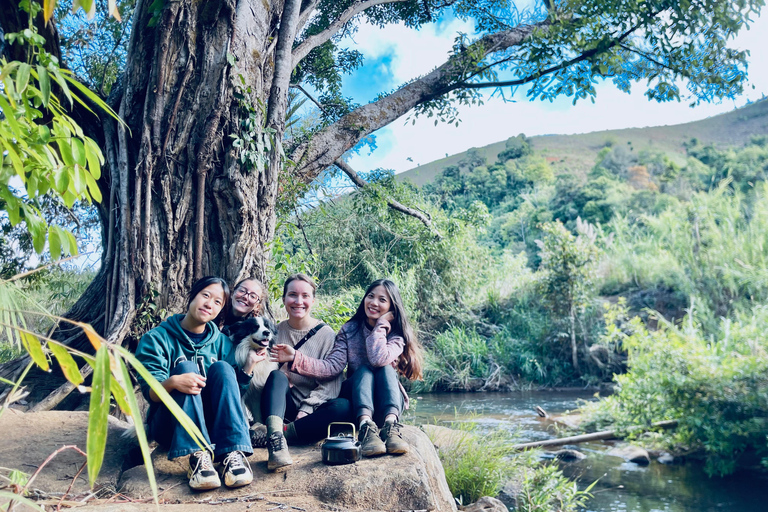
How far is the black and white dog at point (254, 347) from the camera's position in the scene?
2.85m

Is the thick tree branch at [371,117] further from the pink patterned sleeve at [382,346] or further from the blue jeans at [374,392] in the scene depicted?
the blue jeans at [374,392]

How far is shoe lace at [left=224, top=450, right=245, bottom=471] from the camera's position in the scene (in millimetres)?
2379

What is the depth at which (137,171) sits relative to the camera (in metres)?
3.61

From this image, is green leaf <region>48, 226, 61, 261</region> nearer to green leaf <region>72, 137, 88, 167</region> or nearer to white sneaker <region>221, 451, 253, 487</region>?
green leaf <region>72, 137, 88, 167</region>

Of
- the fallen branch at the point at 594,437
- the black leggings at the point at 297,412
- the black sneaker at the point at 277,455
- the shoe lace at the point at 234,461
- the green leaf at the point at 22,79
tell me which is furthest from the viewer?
the fallen branch at the point at 594,437

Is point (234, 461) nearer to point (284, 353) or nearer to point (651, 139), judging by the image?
point (284, 353)

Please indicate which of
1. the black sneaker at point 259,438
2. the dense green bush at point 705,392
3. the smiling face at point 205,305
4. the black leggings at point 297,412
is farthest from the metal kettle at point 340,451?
the dense green bush at point 705,392

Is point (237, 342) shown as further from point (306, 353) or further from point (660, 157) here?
point (660, 157)

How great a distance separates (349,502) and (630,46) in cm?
484

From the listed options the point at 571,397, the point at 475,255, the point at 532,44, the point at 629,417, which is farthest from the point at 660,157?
the point at 532,44

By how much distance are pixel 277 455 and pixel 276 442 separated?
0.21ft

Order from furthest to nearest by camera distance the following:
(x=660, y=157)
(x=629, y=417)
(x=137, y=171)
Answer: (x=660, y=157), (x=629, y=417), (x=137, y=171)

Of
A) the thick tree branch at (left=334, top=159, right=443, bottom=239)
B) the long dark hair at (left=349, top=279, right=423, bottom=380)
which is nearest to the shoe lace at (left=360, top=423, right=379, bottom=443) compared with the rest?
the long dark hair at (left=349, top=279, right=423, bottom=380)

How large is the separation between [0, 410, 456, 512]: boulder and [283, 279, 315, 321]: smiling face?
2.16 ft
